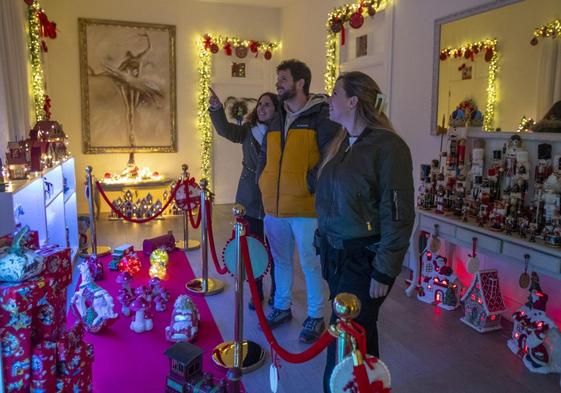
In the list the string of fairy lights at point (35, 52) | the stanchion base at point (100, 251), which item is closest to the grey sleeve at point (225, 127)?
the stanchion base at point (100, 251)

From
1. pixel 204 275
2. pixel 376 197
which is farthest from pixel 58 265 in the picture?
pixel 204 275

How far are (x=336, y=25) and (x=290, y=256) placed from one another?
3.82m

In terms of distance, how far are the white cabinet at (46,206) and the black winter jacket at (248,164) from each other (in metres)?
1.48

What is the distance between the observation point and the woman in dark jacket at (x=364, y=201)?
5.97 ft

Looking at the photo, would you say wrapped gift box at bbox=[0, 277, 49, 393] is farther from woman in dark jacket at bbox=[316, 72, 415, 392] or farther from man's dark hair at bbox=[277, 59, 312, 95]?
man's dark hair at bbox=[277, 59, 312, 95]

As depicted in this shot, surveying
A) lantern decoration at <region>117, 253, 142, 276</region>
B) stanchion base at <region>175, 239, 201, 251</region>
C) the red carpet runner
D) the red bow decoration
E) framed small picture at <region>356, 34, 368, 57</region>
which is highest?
the red bow decoration

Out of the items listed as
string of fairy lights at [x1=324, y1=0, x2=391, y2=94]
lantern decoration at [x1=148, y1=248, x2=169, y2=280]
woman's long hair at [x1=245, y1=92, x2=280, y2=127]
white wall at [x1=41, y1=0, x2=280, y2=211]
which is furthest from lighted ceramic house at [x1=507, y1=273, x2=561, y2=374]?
white wall at [x1=41, y1=0, x2=280, y2=211]

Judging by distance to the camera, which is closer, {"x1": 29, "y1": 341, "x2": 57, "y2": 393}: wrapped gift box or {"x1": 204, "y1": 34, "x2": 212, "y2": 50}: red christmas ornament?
{"x1": 29, "y1": 341, "x2": 57, "y2": 393}: wrapped gift box

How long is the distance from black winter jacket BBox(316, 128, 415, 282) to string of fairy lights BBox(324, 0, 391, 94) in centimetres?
367

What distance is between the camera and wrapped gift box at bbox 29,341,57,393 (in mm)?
1874

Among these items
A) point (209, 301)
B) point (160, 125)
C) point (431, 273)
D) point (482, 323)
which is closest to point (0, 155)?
point (209, 301)

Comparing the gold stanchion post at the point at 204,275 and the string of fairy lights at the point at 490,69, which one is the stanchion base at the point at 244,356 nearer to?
the gold stanchion post at the point at 204,275

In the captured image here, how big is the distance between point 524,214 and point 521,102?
2.85 feet

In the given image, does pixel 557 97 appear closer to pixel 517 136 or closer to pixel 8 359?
pixel 517 136
